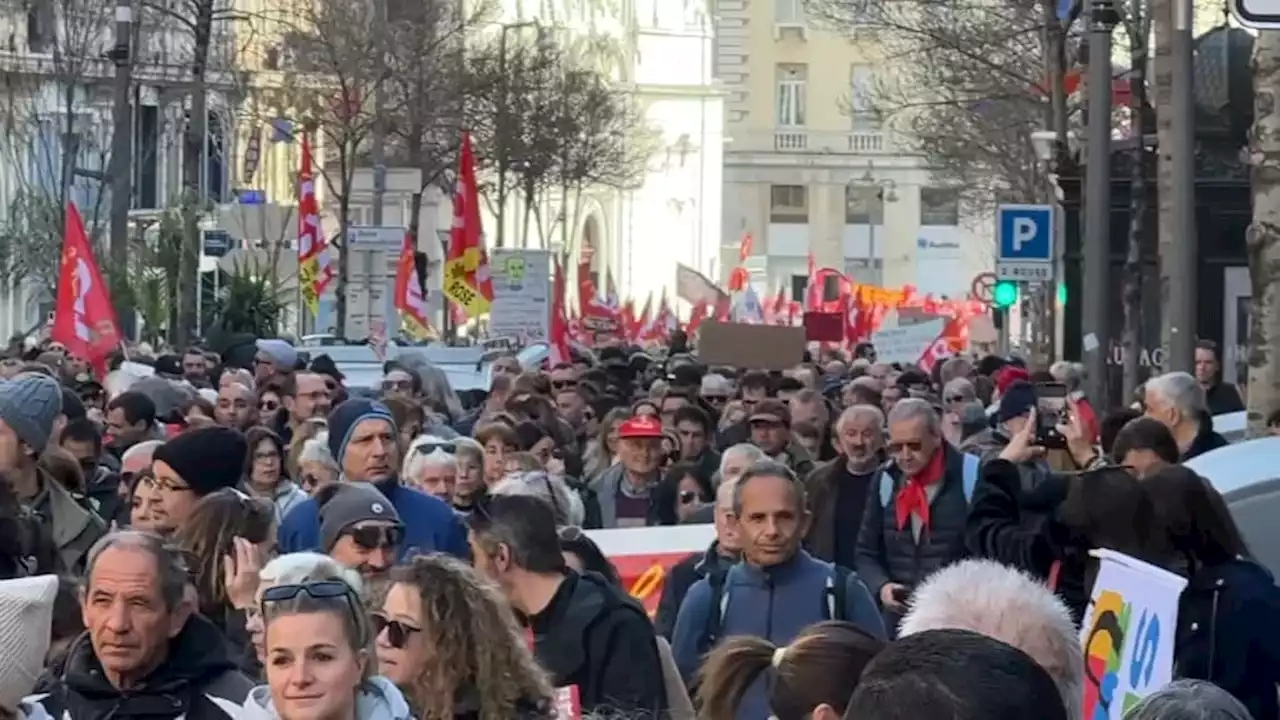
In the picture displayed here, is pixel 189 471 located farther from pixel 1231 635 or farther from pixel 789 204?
pixel 789 204

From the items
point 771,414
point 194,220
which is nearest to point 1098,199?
point 771,414

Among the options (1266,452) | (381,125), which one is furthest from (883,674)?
(381,125)

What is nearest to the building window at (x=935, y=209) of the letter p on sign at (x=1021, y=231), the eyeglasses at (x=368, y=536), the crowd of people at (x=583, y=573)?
the letter p on sign at (x=1021, y=231)

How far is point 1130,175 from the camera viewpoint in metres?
27.9

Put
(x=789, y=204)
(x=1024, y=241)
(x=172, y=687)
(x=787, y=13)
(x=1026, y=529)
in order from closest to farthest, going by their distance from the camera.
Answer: (x=172, y=687) < (x=1026, y=529) < (x=1024, y=241) < (x=787, y=13) < (x=789, y=204)

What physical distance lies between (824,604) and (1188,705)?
4.53 metres

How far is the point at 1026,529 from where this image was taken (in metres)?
8.60

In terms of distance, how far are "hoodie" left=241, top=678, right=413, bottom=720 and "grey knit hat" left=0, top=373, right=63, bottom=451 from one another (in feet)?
15.7

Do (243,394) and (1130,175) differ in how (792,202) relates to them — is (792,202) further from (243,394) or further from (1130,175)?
(243,394)

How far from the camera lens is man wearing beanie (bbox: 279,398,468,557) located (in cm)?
991

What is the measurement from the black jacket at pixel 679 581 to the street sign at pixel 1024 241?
517 inches

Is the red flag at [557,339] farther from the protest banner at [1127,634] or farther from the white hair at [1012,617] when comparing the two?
the white hair at [1012,617]

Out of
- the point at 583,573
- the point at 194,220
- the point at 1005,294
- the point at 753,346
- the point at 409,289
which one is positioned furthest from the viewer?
the point at 194,220

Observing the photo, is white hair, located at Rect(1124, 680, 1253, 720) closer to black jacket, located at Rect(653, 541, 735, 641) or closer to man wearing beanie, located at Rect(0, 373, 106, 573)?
black jacket, located at Rect(653, 541, 735, 641)
